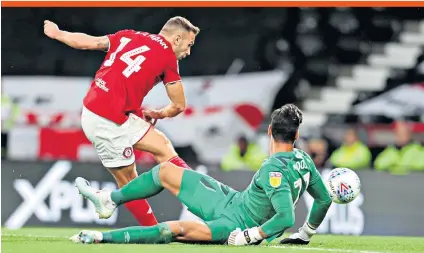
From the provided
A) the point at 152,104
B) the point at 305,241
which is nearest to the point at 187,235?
the point at 305,241

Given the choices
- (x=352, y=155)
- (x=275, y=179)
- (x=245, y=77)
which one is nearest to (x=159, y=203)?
(x=352, y=155)

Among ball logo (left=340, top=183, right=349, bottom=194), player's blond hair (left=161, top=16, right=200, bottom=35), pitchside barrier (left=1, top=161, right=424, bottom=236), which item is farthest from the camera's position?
pitchside barrier (left=1, top=161, right=424, bottom=236)

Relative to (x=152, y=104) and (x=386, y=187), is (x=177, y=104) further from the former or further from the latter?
(x=152, y=104)

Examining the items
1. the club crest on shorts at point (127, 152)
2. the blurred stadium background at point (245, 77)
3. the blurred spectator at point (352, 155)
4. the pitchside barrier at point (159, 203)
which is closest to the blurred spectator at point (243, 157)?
the blurred stadium background at point (245, 77)

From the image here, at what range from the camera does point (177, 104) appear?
7840 millimetres

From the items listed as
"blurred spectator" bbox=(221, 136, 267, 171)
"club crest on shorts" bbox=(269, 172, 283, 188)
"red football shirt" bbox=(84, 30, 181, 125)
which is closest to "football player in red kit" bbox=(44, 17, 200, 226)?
"red football shirt" bbox=(84, 30, 181, 125)

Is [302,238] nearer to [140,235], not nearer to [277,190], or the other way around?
[277,190]

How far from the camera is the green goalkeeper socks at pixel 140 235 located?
249 inches

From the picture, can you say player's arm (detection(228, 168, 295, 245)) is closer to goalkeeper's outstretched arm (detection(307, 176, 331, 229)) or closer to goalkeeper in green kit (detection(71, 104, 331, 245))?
goalkeeper in green kit (detection(71, 104, 331, 245))

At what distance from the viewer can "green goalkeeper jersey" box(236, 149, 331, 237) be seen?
20.7ft

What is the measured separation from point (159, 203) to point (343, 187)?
4.38 metres

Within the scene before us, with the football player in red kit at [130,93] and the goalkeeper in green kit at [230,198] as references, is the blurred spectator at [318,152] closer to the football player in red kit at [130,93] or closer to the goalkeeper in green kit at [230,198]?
the football player in red kit at [130,93]

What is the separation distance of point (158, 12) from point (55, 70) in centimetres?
220

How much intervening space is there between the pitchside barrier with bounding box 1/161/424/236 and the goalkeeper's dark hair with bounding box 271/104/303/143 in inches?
172
